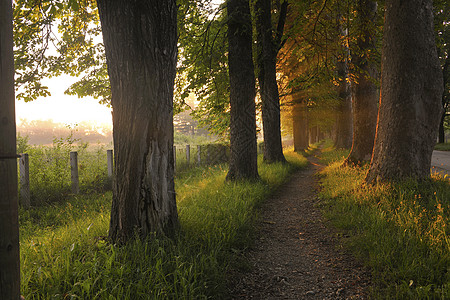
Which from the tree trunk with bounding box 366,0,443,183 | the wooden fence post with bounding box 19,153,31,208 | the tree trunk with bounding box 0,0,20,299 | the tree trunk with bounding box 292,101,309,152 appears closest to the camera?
the tree trunk with bounding box 0,0,20,299

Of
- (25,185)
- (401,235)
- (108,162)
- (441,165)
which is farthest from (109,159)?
(441,165)

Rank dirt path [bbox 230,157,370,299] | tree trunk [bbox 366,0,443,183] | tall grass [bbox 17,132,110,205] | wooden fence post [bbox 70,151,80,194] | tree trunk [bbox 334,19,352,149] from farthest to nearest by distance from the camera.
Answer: tree trunk [bbox 334,19,352,149] < wooden fence post [bbox 70,151,80,194] < tall grass [bbox 17,132,110,205] < tree trunk [bbox 366,0,443,183] < dirt path [bbox 230,157,370,299]

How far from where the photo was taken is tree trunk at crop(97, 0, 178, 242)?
9.84ft

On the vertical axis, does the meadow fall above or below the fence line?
below

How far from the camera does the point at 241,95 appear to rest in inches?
278

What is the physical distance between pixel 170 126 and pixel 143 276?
5.92 ft

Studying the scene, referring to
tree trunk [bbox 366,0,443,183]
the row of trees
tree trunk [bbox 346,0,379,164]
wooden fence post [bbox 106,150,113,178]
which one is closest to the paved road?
tree trunk [bbox 346,0,379,164]

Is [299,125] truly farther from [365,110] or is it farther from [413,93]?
[413,93]

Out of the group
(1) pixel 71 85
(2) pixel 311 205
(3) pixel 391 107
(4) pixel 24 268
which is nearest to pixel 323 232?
(2) pixel 311 205

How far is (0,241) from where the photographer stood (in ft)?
4.48

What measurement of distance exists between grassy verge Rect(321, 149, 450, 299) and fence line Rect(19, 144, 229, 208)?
4.52m

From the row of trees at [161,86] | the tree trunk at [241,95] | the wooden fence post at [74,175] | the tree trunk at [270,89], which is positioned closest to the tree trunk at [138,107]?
the row of trees at [161,86]

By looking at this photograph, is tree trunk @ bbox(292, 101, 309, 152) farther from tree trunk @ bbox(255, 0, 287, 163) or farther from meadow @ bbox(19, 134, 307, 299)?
meadow @ bbox(19, 134, 307, 299)

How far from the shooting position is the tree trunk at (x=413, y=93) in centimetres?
492
